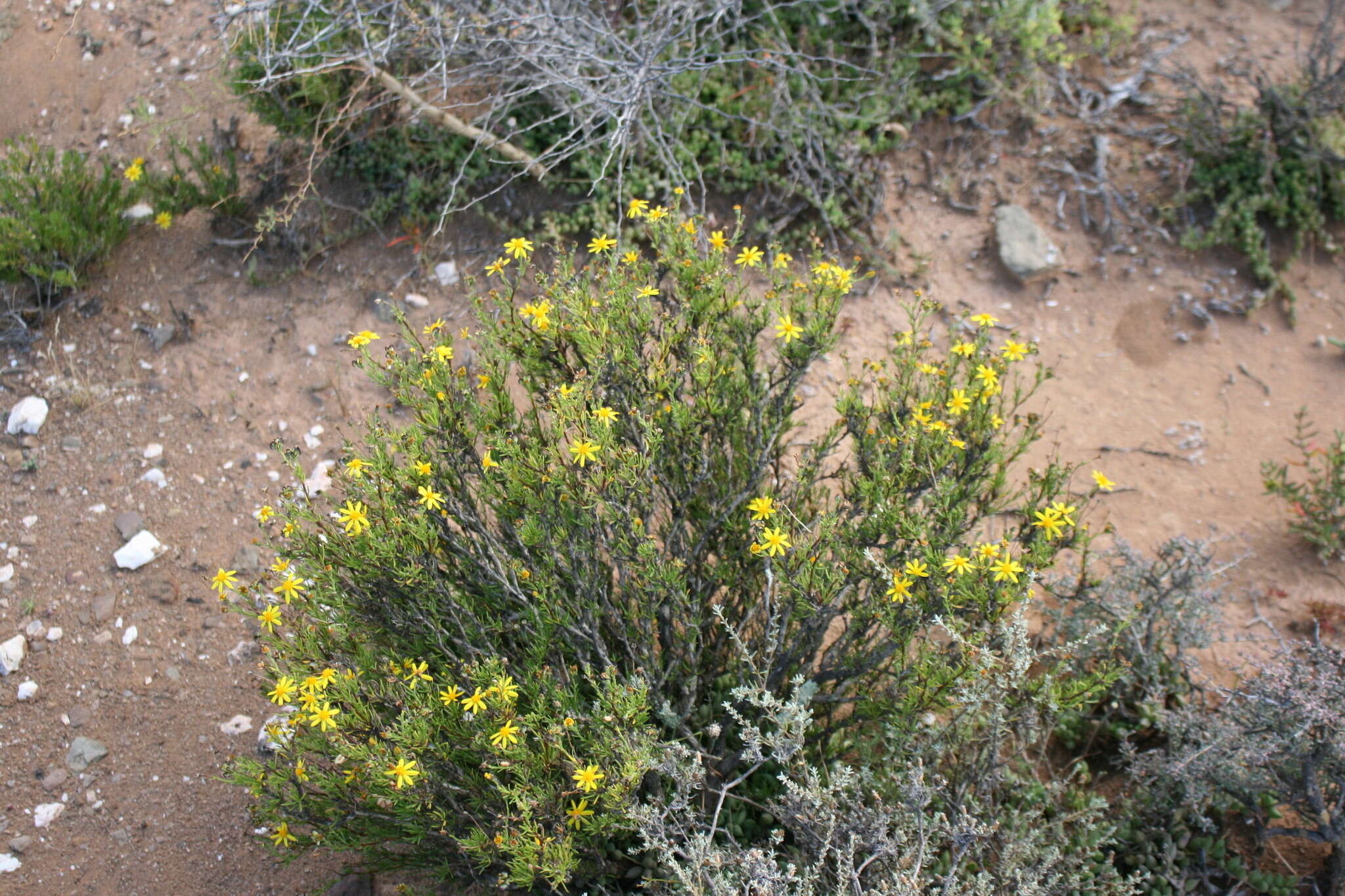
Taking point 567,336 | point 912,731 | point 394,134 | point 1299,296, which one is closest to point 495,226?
point 394,134

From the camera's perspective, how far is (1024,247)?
16.7 feet

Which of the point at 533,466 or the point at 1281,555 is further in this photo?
the point at 1281,555

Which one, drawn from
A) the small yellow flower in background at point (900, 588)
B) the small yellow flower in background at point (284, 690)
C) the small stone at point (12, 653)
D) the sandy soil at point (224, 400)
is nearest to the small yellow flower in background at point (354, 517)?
the small yellow flower in background at point (284, 690)

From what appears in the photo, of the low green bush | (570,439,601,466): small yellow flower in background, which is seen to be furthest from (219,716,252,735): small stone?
the low green bush

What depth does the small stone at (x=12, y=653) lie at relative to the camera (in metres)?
3.41

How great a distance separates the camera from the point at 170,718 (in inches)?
130

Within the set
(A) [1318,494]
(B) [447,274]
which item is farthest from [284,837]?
(A) [1318,494]

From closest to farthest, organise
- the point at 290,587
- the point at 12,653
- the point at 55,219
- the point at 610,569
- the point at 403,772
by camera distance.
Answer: the point at 403,772 → the point at 290,587 → the point at 610,569 → the point at 12,653 → the point at 55,219

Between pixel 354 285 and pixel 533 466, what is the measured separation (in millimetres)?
3080

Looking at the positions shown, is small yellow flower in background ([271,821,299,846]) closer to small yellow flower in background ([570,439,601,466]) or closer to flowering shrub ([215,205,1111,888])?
flowering shrub ([215,205,1111,888])

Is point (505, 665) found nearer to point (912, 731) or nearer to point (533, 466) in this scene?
point (533, 466)

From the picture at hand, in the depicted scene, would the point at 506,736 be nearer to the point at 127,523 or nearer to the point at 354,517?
the point at 354,517

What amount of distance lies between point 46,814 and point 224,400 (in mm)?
1932

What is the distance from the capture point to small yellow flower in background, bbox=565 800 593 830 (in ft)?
7.07
